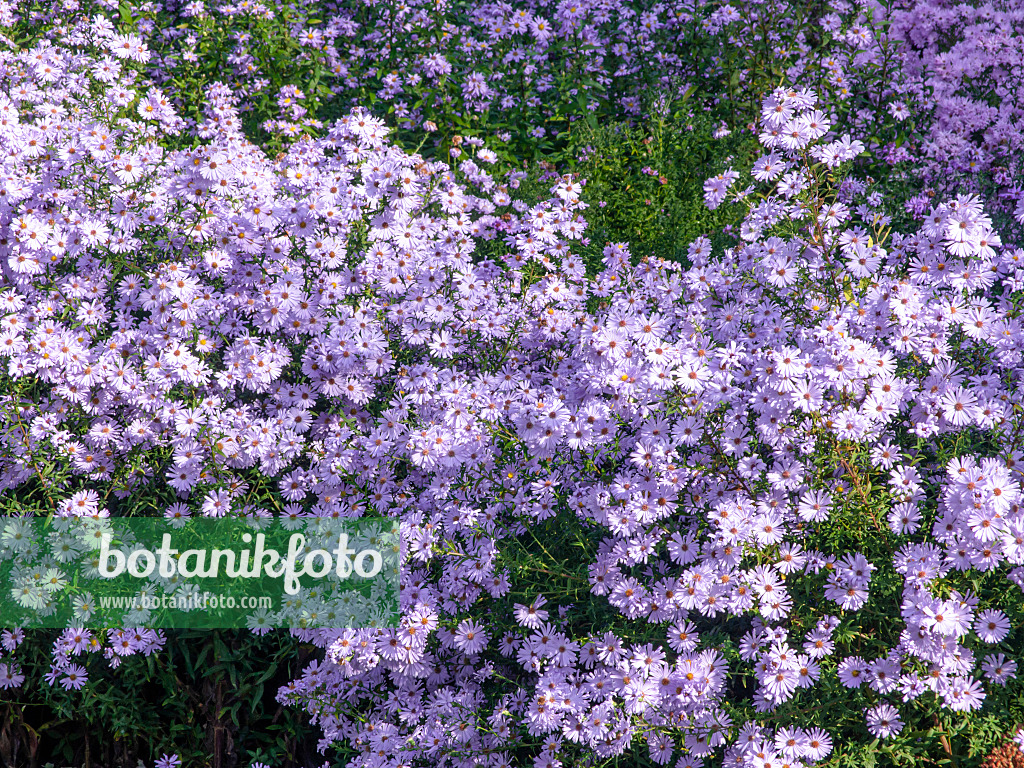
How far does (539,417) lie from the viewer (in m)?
3.45

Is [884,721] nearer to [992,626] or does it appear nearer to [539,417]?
[992,626]

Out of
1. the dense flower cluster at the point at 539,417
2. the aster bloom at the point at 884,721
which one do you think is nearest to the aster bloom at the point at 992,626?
the dense flower cluster at the point at 539,417

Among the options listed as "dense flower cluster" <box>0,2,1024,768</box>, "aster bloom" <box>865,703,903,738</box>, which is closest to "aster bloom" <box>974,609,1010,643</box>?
"dense flower cluster" <box>0,2,1024,768</box>

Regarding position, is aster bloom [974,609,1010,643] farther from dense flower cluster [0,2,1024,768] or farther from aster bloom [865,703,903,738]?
aster bloom [865,703,903,738]

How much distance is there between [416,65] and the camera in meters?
6.72

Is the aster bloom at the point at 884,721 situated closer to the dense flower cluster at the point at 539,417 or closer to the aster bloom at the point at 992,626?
the dense flower cluster at the point at 539,417

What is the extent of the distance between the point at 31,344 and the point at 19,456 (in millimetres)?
545

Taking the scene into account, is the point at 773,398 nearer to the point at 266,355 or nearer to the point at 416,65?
the point at 266,355

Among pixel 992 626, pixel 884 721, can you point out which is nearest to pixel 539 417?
pixel 884 721

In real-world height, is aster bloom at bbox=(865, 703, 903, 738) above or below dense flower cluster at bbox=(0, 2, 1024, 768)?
below

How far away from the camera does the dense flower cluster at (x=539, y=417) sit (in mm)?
3041

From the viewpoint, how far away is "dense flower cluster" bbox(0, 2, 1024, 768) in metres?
3.04

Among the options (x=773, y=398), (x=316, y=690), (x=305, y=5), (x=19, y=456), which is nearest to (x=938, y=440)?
(x=773, y=398)

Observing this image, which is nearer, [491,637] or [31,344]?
[491,637]
